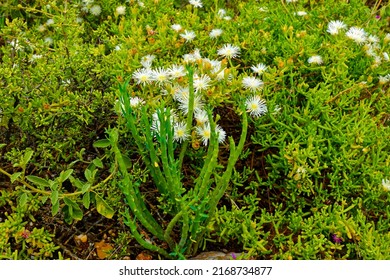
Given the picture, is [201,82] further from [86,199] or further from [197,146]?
[86,199]

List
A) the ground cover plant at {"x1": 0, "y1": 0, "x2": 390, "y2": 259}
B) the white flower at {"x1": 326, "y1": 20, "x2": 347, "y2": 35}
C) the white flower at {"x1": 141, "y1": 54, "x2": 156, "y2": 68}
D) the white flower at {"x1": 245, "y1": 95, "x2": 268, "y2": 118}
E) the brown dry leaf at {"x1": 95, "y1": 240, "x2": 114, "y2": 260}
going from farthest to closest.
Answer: the white flower at {"x1": 326, "y1": 20, "x2": 347, "y2": 35}
the white flower at {"x1": 141, "y1": 54, "x2": 156, "y2": 68}
the white flower at {"x1": 245, "y1": 95, "x2": 268, "y2": 118}
the brown dry leaf at {"x1": 95, "y1": 240, "x2": 114, "y2": 260}
the ground cover plant at {"x1": 0, "y1": 0, "x2": 390, "y2": 259}

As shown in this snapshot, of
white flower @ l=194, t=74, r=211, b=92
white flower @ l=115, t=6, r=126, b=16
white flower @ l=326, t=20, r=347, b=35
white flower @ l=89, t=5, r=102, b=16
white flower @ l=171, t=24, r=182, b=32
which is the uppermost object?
white flower @ l=326, t=20, r=347, b=35

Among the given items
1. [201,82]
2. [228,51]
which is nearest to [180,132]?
[201,82]

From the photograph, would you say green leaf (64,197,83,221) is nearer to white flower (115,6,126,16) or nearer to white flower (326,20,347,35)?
white flower (115,6,126,16)

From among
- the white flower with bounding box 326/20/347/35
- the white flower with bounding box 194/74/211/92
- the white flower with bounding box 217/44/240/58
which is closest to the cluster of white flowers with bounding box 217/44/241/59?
the white flower with bounding box 217/44/240/58

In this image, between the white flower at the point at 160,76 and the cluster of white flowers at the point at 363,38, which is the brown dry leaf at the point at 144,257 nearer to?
the white flower at the point at 160,76

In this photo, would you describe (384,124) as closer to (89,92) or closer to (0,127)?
(89,92)
